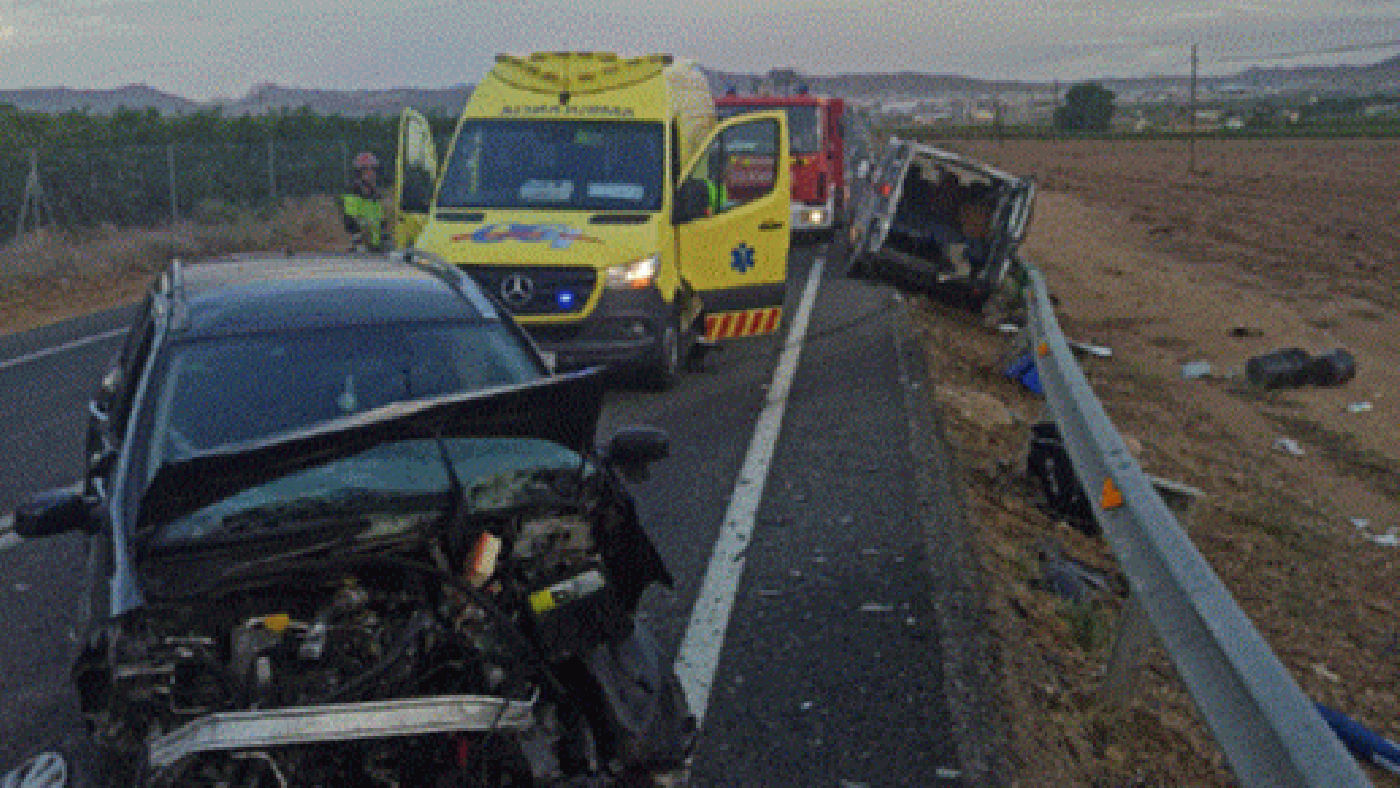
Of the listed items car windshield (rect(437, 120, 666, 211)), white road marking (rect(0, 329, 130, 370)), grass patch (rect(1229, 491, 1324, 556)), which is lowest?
grass patch (rect(1229, 491, 1324, 556))

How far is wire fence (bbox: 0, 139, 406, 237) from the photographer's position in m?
25.4

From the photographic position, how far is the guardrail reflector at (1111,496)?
15.8ft

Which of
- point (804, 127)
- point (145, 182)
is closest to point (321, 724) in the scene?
point (804, 127)

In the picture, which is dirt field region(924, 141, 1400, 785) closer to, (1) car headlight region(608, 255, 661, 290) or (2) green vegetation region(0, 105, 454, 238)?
(1) car headlight region(608, 255, 661, 290)

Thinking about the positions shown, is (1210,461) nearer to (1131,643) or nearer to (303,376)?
(1131,643)

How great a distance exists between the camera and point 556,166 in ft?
→ 40.6

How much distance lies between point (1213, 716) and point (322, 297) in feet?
11.2

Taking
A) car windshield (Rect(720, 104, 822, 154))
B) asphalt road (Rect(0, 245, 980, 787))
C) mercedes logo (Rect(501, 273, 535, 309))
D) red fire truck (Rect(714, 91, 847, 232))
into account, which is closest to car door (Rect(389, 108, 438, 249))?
mercedes logo (Rect(501, 273, 535, 309))

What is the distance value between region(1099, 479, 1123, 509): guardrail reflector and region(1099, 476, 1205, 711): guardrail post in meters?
0.23

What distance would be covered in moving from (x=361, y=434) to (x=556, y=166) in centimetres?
893

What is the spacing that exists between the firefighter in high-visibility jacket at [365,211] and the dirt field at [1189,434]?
398cm

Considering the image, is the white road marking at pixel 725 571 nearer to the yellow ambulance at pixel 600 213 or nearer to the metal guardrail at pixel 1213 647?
the yellow ambulance at pixel 600 213

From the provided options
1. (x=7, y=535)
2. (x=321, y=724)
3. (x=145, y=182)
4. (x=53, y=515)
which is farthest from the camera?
(x=145, y=182)

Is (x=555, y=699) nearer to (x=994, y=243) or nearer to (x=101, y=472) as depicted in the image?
(x=101, y=472)
